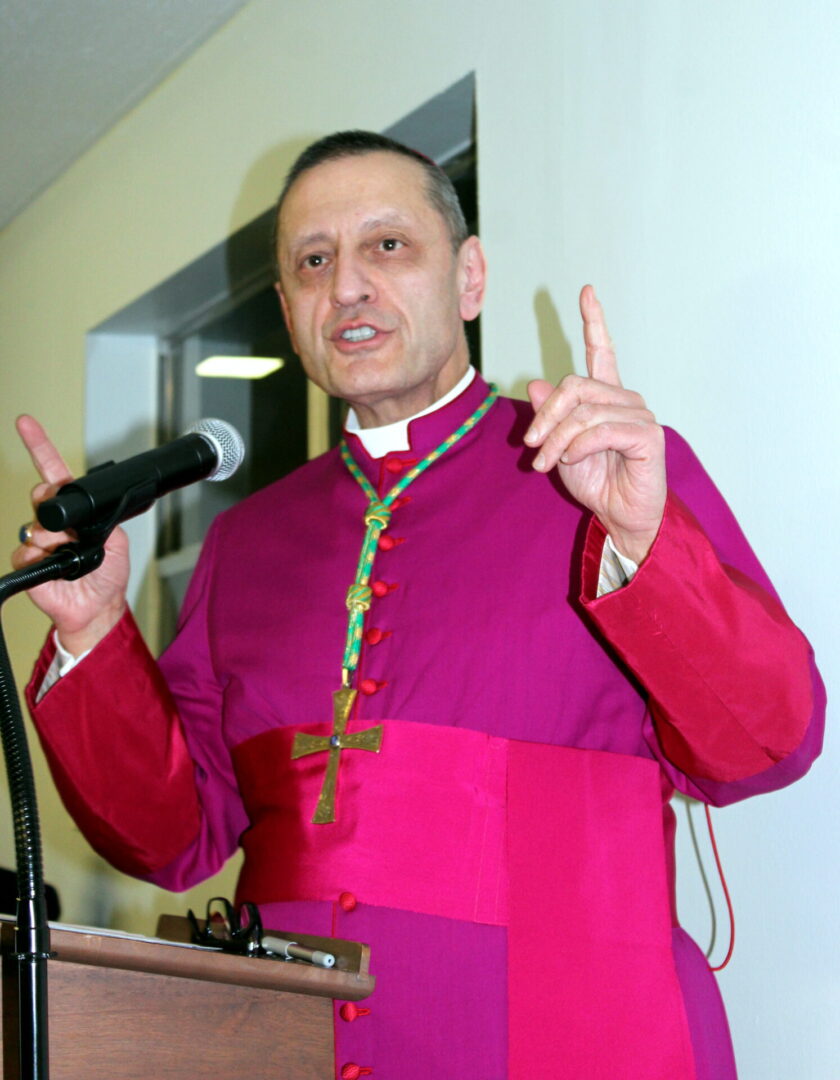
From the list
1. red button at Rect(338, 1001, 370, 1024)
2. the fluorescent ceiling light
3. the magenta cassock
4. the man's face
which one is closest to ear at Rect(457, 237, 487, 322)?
the man's face

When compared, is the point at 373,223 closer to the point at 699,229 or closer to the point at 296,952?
the point at 699,229

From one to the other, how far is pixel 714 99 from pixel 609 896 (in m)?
1.26

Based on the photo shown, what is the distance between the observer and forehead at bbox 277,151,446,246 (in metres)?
2.07

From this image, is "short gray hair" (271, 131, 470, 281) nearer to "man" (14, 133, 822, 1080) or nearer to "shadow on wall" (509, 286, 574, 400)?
"man" (14, 133, 822, 1080)

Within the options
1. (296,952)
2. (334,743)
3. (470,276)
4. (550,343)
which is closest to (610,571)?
(334,743)

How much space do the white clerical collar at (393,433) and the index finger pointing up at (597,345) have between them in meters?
0.59

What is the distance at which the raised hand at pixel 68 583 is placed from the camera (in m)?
1.74

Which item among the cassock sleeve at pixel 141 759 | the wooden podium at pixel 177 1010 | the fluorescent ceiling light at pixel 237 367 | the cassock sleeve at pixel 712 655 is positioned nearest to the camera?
the wooden podium at pixel 177 1010

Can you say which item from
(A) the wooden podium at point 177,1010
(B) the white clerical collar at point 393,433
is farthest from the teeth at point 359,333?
(A) the wooden podium at point 177,1010

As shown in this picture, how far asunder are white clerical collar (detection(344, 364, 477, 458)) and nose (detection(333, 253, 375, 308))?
0.20 m

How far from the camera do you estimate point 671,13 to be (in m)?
2.31

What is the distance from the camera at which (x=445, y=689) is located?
1739 millimetres

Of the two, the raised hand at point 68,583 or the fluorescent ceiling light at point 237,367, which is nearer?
the raised hand at point 68,583

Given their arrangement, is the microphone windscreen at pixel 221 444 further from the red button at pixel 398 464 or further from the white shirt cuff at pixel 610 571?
the red button at pixel 398 464
